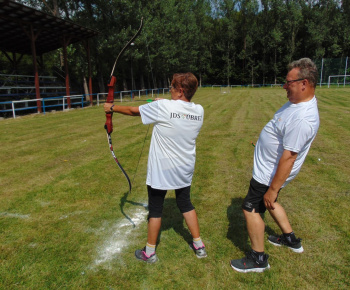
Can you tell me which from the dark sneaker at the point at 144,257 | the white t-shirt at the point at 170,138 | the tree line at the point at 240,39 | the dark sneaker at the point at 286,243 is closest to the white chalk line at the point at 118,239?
the dark sneaker at the point at 144,257

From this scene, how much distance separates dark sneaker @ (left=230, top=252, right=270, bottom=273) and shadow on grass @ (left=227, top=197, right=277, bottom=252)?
1.06ft

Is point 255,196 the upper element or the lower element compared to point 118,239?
upper

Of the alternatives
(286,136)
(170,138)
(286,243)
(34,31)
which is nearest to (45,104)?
(34,31)

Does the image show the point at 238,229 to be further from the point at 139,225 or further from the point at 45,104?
the point at 45,104

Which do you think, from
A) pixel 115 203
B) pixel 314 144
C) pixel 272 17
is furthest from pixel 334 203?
pixel 272 17

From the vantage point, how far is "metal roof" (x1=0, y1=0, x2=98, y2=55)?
13.4 metres

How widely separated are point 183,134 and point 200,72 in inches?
2251

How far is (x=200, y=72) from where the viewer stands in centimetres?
5747

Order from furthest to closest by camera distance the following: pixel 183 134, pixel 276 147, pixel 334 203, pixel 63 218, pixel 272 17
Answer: pixel 272 17, pixel 334 203, pixel 63 218, pixel 183 134, pixel 276 147

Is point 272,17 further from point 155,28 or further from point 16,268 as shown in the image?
point 16,268

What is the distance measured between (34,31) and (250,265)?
64.2 ft

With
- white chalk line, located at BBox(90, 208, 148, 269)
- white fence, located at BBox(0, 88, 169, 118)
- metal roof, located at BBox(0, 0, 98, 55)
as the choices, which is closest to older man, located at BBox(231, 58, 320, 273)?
white chalk line, located at BBox(90, 208, 148, 269)

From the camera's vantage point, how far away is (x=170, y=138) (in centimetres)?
258

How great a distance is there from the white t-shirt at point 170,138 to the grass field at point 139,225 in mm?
934
